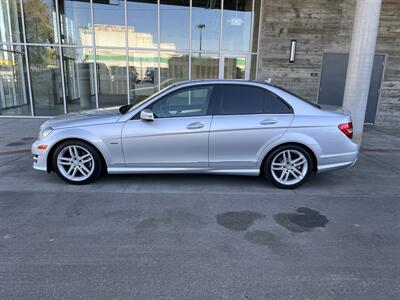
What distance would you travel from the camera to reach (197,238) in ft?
10.4

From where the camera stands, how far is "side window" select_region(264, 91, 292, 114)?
174 inches

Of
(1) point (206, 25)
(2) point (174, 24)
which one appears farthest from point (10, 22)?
(1) point (206, 25)

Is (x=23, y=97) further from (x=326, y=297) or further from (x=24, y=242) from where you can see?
(x=326, y=297)

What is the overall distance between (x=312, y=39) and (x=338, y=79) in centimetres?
162

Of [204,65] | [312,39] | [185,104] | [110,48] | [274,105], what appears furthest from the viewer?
[204,65]

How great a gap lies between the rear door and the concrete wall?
20.9 feet

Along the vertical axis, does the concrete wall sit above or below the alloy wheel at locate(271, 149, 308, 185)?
above

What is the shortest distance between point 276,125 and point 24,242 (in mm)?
3412

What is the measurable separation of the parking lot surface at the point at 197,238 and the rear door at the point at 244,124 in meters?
0.50

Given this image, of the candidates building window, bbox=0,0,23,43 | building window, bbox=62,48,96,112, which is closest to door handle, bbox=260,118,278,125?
building window, bbox=62,48,96,112

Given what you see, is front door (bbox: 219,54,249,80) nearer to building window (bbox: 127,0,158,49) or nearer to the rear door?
building window (bbox: 127,0,158,49)

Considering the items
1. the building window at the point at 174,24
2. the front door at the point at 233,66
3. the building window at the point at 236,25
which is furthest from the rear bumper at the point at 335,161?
the building window at the point at 174,24

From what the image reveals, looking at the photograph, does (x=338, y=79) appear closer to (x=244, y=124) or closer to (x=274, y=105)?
(x=274, y=105)

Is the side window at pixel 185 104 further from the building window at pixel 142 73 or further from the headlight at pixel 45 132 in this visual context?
the building window at pixel 142 73
